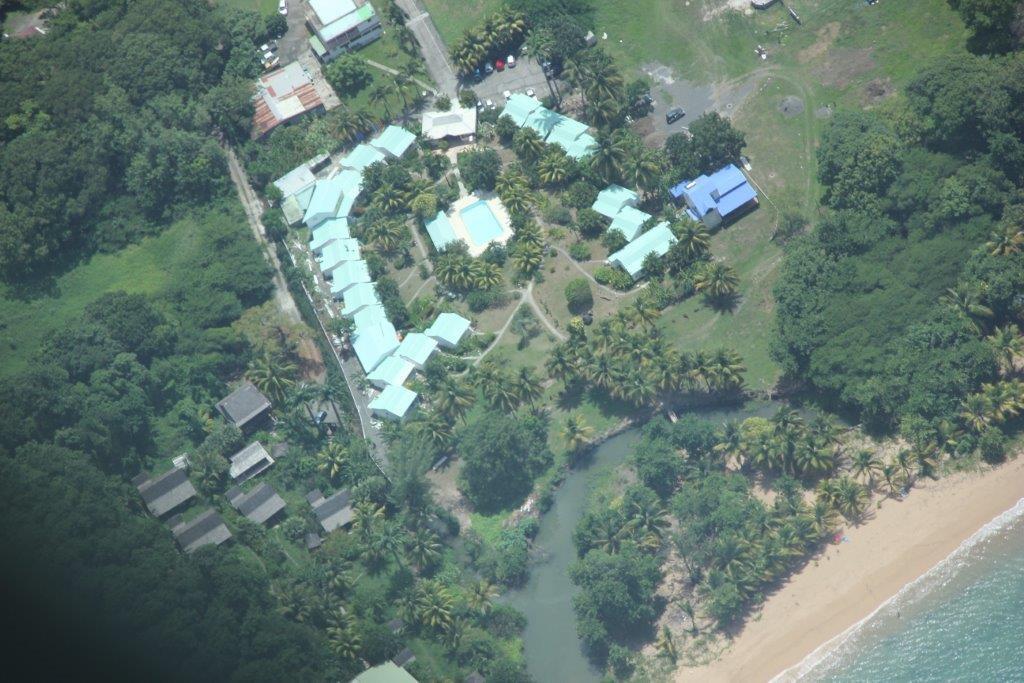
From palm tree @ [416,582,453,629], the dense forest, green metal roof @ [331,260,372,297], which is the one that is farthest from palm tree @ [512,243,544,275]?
palm tree @ [416,582,453,629]

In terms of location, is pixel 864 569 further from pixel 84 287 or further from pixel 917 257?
pixel 84 287

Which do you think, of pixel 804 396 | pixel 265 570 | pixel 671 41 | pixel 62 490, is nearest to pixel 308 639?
pixel 265 570

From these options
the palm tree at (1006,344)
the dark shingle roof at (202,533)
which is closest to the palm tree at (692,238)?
the palm tree at (1006,344)

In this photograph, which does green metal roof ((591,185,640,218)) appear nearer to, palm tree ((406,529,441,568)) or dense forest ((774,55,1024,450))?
dense forest ((774,55,1024,450))

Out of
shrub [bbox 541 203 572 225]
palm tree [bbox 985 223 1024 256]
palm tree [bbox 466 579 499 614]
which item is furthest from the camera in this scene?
shrub [bbox 541 203 572 225]

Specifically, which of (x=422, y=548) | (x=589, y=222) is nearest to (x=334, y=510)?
(x=422, y=548)
